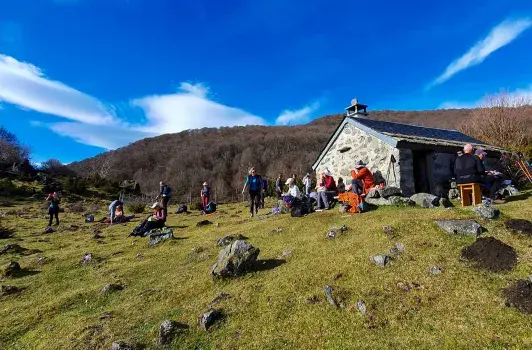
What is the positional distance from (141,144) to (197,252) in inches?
3650

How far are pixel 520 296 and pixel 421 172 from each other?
1061 centimetres

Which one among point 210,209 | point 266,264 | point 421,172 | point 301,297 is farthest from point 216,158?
point 301,297

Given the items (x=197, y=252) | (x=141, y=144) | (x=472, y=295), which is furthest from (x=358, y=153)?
(x=141, y=144)

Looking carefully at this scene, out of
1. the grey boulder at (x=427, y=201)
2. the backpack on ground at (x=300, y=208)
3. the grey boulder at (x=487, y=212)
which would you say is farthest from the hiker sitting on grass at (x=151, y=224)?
the grey boulder at (x=487, y=212)

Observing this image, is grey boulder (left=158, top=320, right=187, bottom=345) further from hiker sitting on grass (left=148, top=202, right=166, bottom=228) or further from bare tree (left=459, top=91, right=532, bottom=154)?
bare tree (left=459, top=91, right=532, bottom=154)

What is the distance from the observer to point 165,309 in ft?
21.7

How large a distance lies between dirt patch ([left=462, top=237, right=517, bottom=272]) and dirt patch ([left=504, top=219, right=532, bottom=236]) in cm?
95

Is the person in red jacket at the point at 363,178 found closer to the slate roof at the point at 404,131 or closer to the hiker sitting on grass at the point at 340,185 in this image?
the slate roof at the point at 404,131

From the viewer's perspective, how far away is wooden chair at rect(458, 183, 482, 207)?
10434 mm

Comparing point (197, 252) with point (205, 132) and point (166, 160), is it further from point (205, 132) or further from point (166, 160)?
point (205, 132)

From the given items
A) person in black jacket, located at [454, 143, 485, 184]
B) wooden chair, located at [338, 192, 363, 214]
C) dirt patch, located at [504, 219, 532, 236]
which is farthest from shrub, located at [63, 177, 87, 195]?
dirt patch, located at [504, 219, 532, 236]

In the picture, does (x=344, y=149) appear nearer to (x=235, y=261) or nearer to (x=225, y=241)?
(x=225, y=241)

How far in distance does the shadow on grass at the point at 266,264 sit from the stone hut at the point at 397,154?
7828 mm

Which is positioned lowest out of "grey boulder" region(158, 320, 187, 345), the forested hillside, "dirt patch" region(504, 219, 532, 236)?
"grey boulder" region(158, 320, 187, 345)
